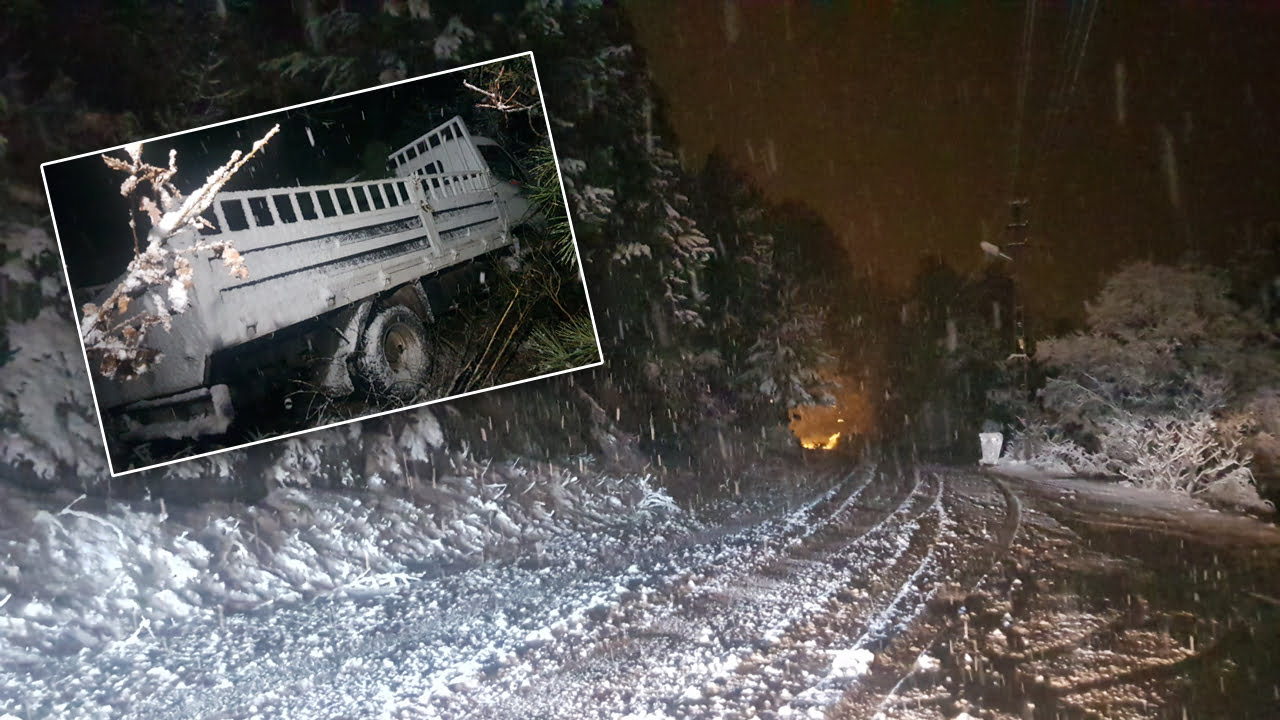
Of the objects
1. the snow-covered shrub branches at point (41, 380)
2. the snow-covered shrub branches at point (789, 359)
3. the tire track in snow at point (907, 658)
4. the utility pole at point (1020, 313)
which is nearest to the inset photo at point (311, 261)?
the snow-covered shrub branches at point (41, 380)

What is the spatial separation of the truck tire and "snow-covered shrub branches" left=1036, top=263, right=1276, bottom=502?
807cm

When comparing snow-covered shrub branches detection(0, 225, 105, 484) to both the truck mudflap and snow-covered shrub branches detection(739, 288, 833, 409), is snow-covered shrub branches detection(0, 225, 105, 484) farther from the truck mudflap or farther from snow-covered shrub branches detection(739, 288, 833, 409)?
snow-covered shrub branches detection(739, 288, 833, 409)

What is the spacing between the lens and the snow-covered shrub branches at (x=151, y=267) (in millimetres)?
3703

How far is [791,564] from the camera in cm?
501

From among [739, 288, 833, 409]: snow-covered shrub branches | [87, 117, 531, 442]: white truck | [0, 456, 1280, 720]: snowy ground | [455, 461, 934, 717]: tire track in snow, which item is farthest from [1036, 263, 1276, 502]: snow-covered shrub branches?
[87, 117, 531, 442]: white truck

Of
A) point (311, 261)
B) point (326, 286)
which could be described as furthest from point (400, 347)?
point (311, 261)

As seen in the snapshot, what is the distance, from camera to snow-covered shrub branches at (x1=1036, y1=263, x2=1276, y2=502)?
7297 mm

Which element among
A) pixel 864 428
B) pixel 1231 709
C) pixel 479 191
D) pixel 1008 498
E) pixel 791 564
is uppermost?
pixel 479 191

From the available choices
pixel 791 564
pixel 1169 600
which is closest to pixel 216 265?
pixel 791 564

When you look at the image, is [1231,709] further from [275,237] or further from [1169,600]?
[275,237]

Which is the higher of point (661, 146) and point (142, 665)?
point (661, 146)

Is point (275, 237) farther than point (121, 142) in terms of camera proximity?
No

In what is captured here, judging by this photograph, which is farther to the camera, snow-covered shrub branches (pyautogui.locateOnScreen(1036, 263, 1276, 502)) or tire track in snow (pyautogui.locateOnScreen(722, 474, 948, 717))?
snow-covered shrub branches (pyautogui.locateOnScreen(1036, 263, 1276, 502))

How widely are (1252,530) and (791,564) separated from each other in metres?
4.34
